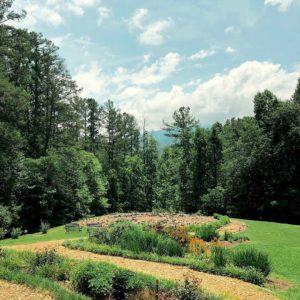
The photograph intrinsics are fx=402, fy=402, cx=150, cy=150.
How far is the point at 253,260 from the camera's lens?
10500mm

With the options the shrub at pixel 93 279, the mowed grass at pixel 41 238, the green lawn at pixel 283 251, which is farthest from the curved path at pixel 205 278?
the mowed grass at pixel 41 238

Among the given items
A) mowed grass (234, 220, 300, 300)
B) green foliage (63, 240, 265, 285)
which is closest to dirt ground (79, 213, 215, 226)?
mowed grass (234, 220, 300, 300)

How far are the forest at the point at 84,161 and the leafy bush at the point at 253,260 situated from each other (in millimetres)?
14690

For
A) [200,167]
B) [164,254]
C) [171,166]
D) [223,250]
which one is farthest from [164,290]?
[171,166]

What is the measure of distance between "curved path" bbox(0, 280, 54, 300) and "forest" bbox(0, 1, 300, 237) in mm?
14466

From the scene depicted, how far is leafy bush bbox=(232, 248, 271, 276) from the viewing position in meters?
10.4

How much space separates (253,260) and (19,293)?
5936 mm

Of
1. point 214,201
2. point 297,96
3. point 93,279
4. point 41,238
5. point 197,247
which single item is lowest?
point 41,238

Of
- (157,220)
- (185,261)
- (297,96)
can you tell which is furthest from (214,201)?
(185,261)

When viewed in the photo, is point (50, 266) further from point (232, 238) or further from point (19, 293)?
point (232, 238)

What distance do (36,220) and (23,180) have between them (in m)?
3.42

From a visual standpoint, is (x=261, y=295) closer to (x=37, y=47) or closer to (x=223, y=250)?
(x=223, y=250)

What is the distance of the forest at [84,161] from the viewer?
1112 inches

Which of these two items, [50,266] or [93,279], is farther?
[50,266]
